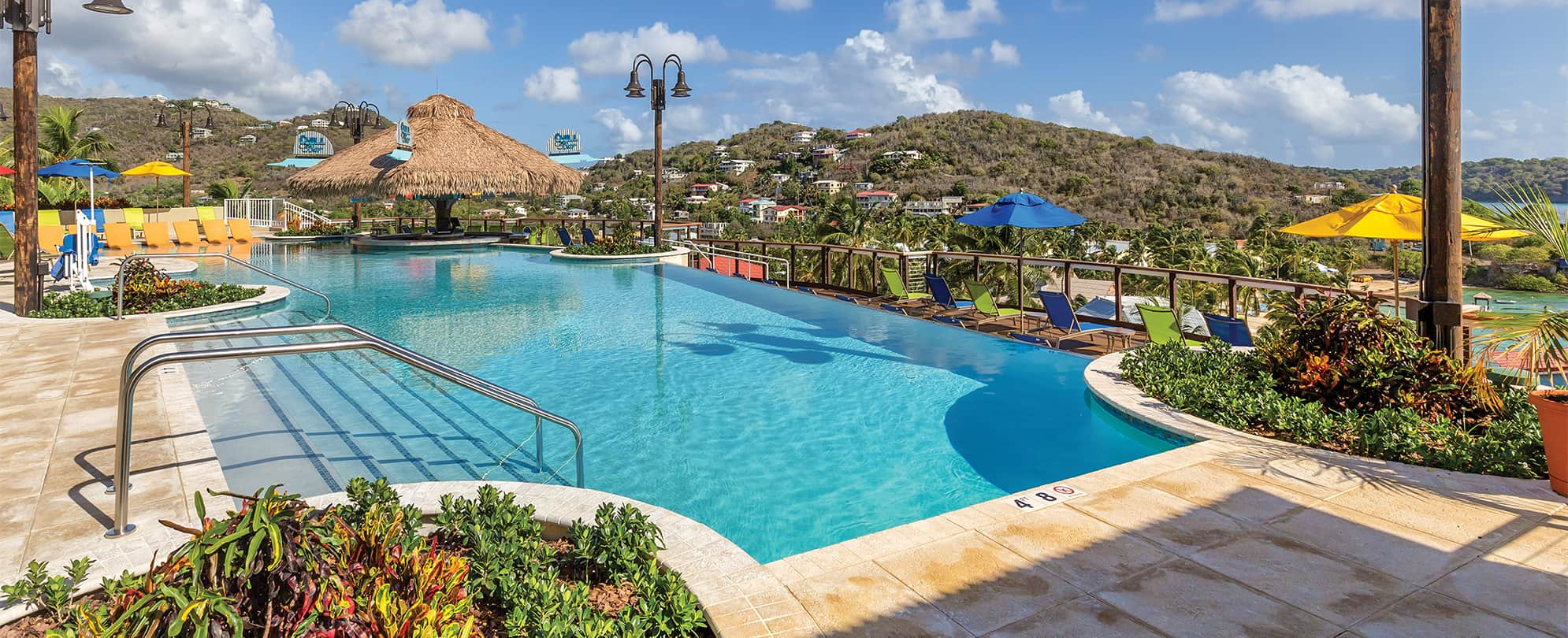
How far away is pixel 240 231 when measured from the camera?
2283cm

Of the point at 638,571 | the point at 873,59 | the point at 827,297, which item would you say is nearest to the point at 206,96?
the point at 873,59

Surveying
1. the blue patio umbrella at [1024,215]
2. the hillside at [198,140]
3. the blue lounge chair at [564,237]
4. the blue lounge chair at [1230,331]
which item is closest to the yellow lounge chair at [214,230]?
the blue lounge chair at [564,237]

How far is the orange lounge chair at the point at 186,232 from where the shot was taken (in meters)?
20.6

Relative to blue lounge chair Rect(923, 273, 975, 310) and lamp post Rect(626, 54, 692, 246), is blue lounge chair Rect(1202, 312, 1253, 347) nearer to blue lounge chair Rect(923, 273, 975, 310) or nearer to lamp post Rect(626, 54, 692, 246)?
blue lounge chair Rect(923, 273, 975, 310)

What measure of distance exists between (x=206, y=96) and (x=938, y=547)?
281ft

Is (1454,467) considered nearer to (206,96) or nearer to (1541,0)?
(1541,0)

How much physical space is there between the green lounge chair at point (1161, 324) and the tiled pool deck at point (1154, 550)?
319cm

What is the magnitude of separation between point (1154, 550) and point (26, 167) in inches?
470

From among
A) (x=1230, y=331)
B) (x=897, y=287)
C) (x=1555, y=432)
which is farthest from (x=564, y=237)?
(x=1555, y=432)

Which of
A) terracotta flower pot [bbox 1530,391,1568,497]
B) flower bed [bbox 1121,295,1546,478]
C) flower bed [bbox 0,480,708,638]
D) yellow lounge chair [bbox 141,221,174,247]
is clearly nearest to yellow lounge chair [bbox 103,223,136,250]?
yellow lounge chair [bbox 141,221,174,247]

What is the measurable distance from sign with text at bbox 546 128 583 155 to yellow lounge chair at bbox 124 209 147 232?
1135 cm

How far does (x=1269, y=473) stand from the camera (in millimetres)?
4293

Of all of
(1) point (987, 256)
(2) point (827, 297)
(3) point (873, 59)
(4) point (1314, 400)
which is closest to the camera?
(4) point (1314, 400)

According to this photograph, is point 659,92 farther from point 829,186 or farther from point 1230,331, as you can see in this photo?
point 829,186
